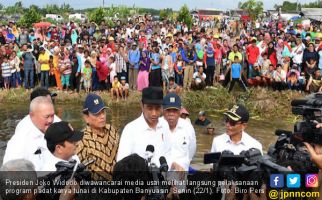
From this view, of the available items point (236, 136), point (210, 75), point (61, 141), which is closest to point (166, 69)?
point (210, 75)

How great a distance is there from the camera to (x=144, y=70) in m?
17.3

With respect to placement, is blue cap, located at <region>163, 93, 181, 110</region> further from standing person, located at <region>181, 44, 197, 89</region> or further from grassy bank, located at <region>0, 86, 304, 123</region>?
standing person, located at <region>181, 44, 197, 89</region>

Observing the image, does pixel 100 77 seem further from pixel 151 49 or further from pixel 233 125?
pixel 233 125

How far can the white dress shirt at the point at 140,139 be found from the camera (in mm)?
5070

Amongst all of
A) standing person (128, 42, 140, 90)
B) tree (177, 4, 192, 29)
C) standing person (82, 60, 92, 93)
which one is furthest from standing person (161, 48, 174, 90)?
tree (177, 4, 192, 29)

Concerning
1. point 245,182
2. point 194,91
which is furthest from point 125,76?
point 245,182

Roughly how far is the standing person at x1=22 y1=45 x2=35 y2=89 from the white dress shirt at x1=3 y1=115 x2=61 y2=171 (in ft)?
42.1

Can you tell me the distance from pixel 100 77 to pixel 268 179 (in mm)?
13161

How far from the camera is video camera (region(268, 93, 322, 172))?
4393 millimetres

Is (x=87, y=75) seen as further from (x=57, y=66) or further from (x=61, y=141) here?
(x=61, y=141)

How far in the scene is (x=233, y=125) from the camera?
572 centimetres

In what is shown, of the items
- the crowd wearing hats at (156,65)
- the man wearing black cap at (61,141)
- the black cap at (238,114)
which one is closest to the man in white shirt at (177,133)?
the black cap at (238,114)

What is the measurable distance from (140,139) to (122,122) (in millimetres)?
9236

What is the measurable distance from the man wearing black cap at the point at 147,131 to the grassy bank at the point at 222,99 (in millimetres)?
10332
